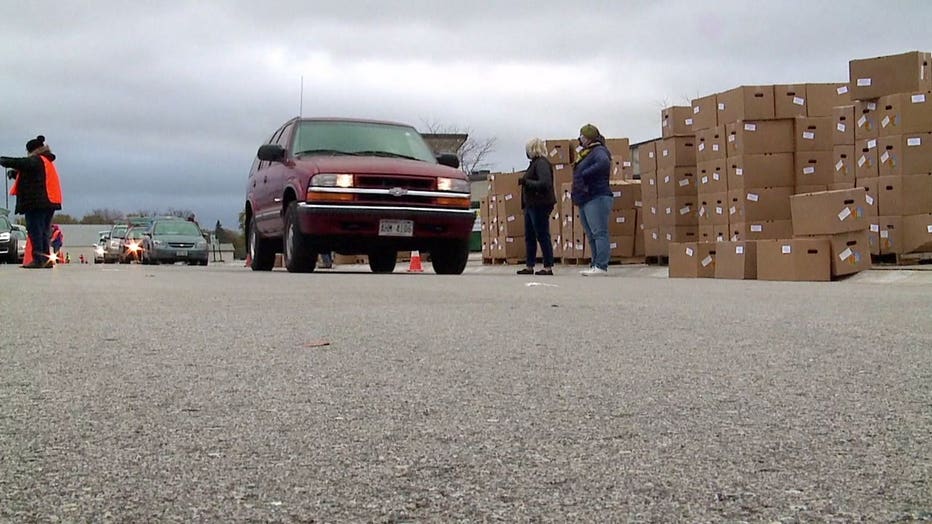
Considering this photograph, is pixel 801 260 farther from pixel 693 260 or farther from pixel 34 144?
pixel 34 144

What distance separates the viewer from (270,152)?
11.9m

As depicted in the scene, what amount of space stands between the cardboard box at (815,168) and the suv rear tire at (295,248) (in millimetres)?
6666

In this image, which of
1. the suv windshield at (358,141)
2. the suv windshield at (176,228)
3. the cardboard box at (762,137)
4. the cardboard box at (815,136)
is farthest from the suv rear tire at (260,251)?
the suv windshield at (176,228)

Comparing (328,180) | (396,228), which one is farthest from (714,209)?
Result: (328,180)

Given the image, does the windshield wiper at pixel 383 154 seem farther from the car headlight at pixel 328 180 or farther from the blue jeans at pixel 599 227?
the blue jeans at pixel 599 227

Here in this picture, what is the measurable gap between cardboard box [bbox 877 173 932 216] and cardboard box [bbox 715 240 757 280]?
152cm

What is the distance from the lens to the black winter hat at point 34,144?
13992 millimetres

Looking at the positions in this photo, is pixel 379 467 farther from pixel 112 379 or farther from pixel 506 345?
pixel 506 345

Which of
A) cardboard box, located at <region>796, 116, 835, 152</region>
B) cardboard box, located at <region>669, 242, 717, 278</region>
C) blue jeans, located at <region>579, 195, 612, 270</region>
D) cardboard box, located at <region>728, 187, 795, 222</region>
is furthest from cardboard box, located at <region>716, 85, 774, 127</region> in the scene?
blue jeans, located at <region>579, 195, 612, 270</region>

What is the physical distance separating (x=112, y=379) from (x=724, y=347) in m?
2.56

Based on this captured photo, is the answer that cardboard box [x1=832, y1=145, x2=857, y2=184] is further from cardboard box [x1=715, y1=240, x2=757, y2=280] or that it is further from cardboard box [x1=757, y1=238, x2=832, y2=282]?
cardboard box [x1=757, y1=238, x2=832, y2=282]

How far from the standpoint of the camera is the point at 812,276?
35.7ft

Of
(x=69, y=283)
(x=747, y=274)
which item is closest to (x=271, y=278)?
(x=69, y=283)

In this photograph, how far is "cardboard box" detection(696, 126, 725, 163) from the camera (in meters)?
14.0
